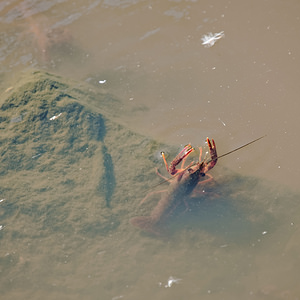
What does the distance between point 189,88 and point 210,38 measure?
3.54 feet

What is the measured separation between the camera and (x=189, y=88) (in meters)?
5.32

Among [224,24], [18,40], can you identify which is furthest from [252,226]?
[18,40]

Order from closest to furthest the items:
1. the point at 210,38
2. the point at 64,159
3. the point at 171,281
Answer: the point at 171,281 → the point at 64,159 → the point at 210,38

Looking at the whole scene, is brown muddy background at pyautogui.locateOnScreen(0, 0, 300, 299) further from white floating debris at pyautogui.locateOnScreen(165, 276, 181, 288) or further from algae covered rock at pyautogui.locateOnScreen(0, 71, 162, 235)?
algae covered rock at pyautogui.locateOnScreen(0, 71, 162, 235)

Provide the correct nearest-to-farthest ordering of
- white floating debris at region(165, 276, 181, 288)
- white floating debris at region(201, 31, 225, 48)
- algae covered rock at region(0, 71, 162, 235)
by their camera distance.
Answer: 1. white floating debris at region(165, 276, 181, 288)
2. algae covered rock at region(0, 71, 162, 235)
3. white floating debris at region(201, 31, 225, 48)

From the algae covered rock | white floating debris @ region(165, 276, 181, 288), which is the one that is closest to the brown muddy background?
white floating debris @ region(165, 276, 181, 288)

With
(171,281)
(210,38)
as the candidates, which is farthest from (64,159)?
(210,38)

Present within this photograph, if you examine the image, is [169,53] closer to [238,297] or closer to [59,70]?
[59,70]

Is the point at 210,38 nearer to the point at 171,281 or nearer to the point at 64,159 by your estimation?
the point at 64,159

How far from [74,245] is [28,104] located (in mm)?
2107

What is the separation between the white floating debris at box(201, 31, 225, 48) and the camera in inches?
224

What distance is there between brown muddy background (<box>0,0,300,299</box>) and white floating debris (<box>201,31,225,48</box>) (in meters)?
0.09

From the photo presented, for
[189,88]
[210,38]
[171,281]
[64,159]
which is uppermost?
[210,38]

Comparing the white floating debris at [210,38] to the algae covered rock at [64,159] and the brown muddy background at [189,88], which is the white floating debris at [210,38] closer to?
the brown muddy background at [189,88]
